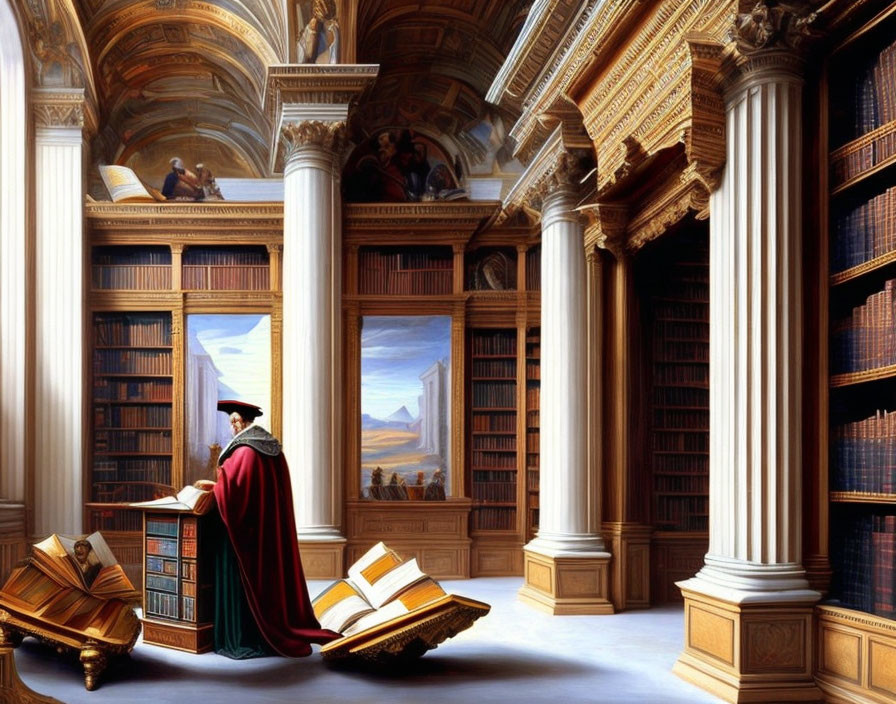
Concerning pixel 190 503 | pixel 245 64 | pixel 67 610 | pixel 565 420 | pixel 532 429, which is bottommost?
pixel 67 610

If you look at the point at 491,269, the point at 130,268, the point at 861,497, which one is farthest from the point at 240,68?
the point at 861,497

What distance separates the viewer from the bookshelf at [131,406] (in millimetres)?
12984

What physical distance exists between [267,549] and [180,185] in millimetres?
8389

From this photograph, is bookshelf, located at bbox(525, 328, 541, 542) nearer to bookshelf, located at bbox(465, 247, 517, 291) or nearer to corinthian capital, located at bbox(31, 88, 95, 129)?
bookshelf, located at bbox(465, 247, 517, 291)

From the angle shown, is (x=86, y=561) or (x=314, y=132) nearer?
(x=86, y=561)

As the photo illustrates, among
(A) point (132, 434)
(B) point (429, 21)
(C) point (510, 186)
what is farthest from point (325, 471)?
(B) point (429, 21)

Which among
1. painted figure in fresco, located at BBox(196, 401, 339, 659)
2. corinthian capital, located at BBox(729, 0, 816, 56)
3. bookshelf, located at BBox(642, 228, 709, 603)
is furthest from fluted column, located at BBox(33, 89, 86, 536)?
corinthian capital, located at BBox(729, 0, 816, 56)

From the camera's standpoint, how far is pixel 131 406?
1310 centimetres

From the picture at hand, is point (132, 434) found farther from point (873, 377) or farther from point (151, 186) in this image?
point (873, 377)

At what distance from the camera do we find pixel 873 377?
5.33m

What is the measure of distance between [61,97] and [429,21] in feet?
15.7

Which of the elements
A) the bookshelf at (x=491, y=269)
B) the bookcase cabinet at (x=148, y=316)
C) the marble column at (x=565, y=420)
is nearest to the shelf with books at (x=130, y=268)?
the bookcase cabinet at (x=148, y=316)

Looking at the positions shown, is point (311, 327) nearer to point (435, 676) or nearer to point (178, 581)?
point (178, 581)

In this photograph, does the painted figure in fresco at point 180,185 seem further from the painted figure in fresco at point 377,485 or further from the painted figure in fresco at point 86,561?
the painted figure in fresco at point 86,561
